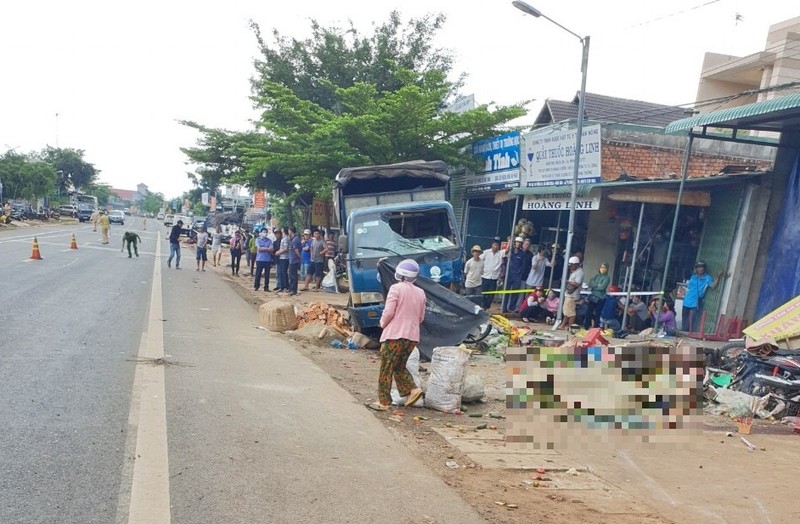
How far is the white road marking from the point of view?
13.1 feet

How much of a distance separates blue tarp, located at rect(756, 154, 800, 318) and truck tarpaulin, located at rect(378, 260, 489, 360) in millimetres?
5389

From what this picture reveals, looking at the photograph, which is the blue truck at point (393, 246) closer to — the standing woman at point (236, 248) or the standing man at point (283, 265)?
the standing man at point (283, 265)

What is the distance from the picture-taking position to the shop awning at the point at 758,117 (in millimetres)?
9816

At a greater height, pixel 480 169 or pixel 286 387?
pixel 480 169

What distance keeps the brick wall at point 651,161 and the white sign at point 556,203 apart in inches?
46.8

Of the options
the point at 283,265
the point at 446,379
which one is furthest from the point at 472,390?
the point at 283,265

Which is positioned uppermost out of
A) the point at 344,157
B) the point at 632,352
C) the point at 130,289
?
the point at 344,157

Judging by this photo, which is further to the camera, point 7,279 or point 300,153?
point 300,153

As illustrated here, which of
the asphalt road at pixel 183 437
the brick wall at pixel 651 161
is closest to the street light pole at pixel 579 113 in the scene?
the brick wall at pixel 651 161

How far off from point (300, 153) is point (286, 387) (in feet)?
50.8

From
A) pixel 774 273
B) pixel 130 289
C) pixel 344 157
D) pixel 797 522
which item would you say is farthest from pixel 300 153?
pixel 797 522

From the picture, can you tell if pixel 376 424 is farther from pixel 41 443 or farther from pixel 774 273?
pixel 774 273

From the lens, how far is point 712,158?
17.0 m

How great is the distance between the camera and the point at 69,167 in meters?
88.5
